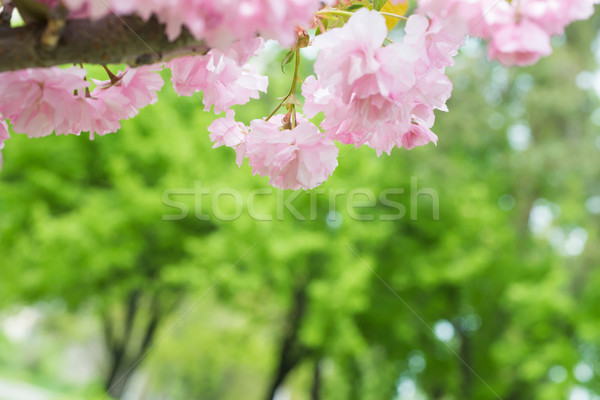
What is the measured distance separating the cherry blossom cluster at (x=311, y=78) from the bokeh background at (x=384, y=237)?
942 centimetres

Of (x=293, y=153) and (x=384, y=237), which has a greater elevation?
(x=293, y=153)

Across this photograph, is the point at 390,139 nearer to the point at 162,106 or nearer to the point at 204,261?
the point at 204,261

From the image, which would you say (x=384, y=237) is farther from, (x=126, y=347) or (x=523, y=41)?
(x=523, y=41)

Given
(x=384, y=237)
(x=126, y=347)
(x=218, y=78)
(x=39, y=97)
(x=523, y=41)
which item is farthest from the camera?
(x=126, y=347)

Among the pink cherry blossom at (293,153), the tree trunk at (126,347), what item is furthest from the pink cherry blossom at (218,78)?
the tree trunk at (126,347)

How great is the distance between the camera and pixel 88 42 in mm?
913

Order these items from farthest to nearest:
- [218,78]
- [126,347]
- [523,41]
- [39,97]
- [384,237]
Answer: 1. [126,347]
2. [384,237]
3. [218,78]
4. [39,97]
5. [523,41]

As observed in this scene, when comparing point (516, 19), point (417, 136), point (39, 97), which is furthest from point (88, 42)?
point (417, 136)

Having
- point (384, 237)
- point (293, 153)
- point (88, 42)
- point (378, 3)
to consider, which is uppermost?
point (88, 42)

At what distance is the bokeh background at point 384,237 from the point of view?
1126 centimetres

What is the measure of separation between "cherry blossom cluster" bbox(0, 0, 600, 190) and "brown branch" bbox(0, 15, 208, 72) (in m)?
0.02

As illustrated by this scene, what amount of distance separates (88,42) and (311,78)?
602 mm

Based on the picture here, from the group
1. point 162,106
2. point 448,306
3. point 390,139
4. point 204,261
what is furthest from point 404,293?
point 390,139

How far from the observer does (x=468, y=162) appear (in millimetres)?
14547
